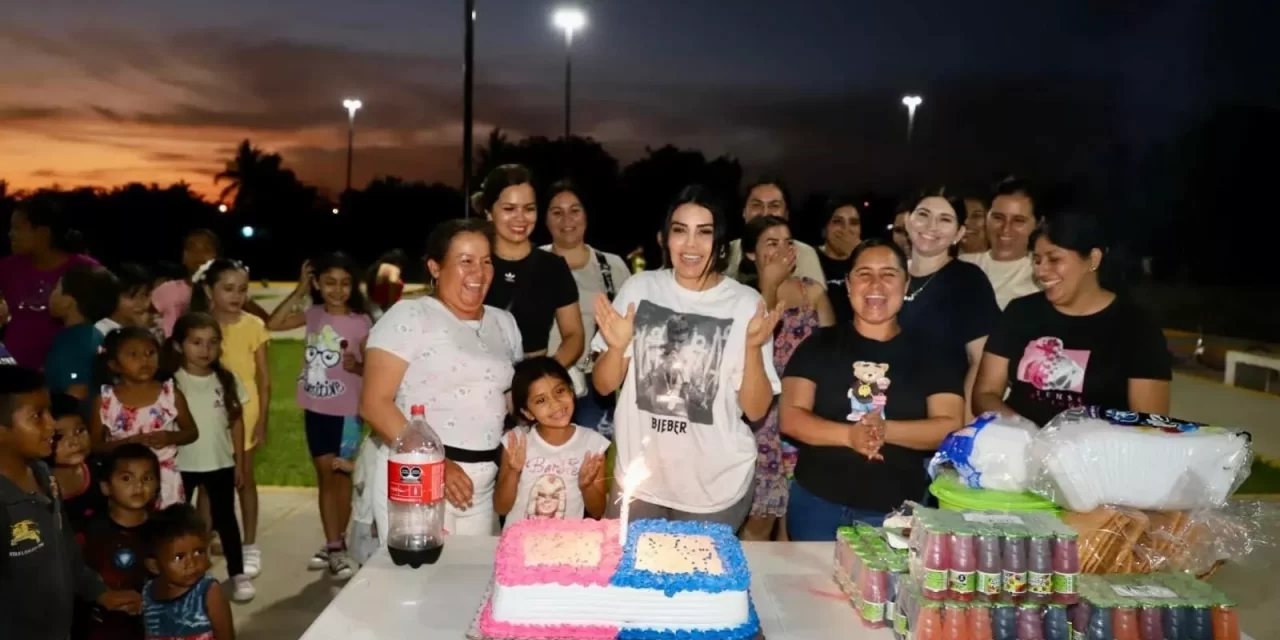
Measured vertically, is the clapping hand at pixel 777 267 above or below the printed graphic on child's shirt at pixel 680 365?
above

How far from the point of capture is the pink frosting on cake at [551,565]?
2.16 m

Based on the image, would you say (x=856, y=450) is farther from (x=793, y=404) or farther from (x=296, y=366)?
(x=296, y=366)

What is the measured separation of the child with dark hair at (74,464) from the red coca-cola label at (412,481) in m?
1.62

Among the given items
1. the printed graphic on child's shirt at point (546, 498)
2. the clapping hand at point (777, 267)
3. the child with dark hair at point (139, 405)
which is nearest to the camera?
the printed graphic on child's shirt at point (546, 498)

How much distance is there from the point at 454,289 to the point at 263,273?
38407 millimetres

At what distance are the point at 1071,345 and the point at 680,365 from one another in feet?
4.64

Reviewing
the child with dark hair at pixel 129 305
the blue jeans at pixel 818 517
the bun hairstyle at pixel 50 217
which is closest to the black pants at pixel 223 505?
the child with dark hair at pixel 129 305

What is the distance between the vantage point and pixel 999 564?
2092mm

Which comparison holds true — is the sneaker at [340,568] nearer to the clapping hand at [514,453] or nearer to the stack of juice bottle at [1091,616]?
the clapping hand at [514,453]

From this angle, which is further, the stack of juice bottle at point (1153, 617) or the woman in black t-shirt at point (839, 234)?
the woman in black t-shirt at point (839, 234)

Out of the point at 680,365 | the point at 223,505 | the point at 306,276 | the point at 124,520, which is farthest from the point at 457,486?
the point at 306,276

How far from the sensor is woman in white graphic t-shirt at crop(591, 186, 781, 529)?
3.17 meters

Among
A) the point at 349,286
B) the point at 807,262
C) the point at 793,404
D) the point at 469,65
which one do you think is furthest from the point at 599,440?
the point at 469,65

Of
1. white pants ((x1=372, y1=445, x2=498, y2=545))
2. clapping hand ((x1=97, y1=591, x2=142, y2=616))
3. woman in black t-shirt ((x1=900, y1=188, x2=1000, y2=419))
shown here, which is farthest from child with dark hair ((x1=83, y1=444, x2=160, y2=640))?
woman in black t-shirt ((x1=900, y1=188, x2=1000, y2=419))
